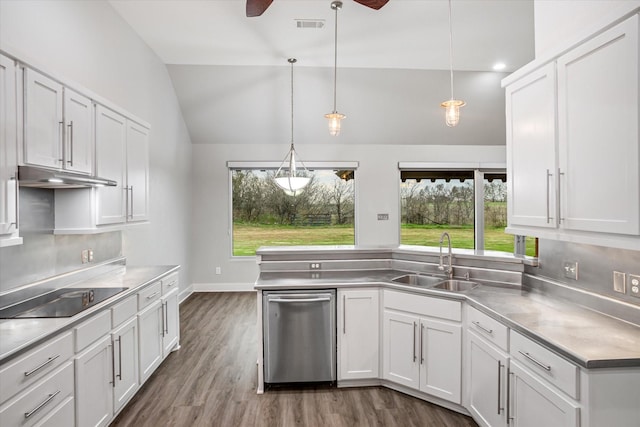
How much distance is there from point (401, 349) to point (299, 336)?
31.7 inches

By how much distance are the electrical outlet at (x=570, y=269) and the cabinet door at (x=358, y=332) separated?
130 cm

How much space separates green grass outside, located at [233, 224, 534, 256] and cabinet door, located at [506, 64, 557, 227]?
4427 mm

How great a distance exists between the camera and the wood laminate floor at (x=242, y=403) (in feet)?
8.36

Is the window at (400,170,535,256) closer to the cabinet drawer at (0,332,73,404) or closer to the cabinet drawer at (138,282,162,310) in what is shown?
the cabinet drawer at (138,282,162,310)

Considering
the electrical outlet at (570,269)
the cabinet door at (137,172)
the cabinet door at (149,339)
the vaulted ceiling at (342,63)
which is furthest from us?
the vaulted ceiling at (342,63)

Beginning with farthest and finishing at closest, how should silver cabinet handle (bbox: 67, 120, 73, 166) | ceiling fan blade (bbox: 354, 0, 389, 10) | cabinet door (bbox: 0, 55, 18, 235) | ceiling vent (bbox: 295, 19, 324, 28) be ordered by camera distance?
ceiling vent (bbox: 295, 19, 324, 28), ceiling fan blade (bbox: 354, 0, 389, 10), silver cabinet handle (bbox: 67, 120, 73, 166), cabinet door (bbox: 0, 55, 18, 235)

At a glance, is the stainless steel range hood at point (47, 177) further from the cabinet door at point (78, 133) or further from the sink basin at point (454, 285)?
the sink basin at point (454, 285)

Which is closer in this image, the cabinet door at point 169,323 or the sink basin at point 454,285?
the sink basin at point 454,285

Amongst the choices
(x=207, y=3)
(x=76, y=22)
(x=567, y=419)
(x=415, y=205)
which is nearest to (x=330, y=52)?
(x=207, y=3)

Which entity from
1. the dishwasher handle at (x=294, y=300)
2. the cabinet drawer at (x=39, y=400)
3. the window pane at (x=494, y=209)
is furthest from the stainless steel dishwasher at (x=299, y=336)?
the window pane at (x=494, y=209)

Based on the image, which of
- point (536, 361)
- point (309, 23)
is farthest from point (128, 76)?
point (536, 361)

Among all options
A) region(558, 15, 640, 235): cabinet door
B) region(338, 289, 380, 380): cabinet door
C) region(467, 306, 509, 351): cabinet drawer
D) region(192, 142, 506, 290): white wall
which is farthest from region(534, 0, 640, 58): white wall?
region(192, 142, 506, 290): white wall

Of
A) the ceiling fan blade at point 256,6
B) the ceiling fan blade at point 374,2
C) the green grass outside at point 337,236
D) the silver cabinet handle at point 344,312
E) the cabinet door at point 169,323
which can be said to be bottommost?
the cabinet door at point 169,323

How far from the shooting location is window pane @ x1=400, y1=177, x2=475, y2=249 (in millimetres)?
6828
